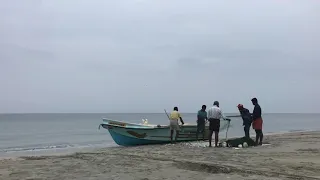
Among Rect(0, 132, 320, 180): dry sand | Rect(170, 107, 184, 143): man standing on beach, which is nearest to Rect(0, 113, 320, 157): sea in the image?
Rect(170, 107, 184, 143): man standing on beach

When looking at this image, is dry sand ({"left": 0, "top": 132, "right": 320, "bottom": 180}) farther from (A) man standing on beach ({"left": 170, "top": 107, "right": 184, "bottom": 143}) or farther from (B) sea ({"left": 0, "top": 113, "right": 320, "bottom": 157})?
(B) sea ({"left": 0, "top": 113, "right": 320, "bottom": 157})

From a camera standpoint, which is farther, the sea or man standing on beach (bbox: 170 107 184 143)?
the sea

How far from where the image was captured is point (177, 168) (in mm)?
8039

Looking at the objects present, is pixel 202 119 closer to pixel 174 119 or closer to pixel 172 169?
pixel 174 119

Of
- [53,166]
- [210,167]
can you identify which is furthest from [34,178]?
[210,167]

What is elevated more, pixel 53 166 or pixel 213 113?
pixel 213 113

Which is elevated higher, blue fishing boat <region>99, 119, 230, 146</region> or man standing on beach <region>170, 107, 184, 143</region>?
man standing on beach <region>170, 107, 184, 143</region>

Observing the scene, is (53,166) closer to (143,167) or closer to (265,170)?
(143,167)

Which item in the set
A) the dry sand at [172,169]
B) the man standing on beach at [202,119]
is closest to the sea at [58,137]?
the man standing on beach at [202,119]

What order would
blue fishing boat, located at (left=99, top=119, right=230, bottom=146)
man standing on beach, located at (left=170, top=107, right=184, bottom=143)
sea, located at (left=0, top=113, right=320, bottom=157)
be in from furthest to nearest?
sea, located at (left=0, top=113, right=320, bottom=157) < blue fishing boat, located at (left=99, top=119, right=230, bottom=146) < man standing on beach, located at (left=170, top=107, right=184, bottom=143)

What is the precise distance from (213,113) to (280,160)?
3.98 meters

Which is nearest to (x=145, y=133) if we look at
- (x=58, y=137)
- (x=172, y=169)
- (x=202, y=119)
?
(x=202, y=119)

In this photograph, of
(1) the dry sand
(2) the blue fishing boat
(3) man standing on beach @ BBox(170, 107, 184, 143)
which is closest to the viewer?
(1) the dry sand

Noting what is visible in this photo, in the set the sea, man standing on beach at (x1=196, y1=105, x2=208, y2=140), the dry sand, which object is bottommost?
the sea
